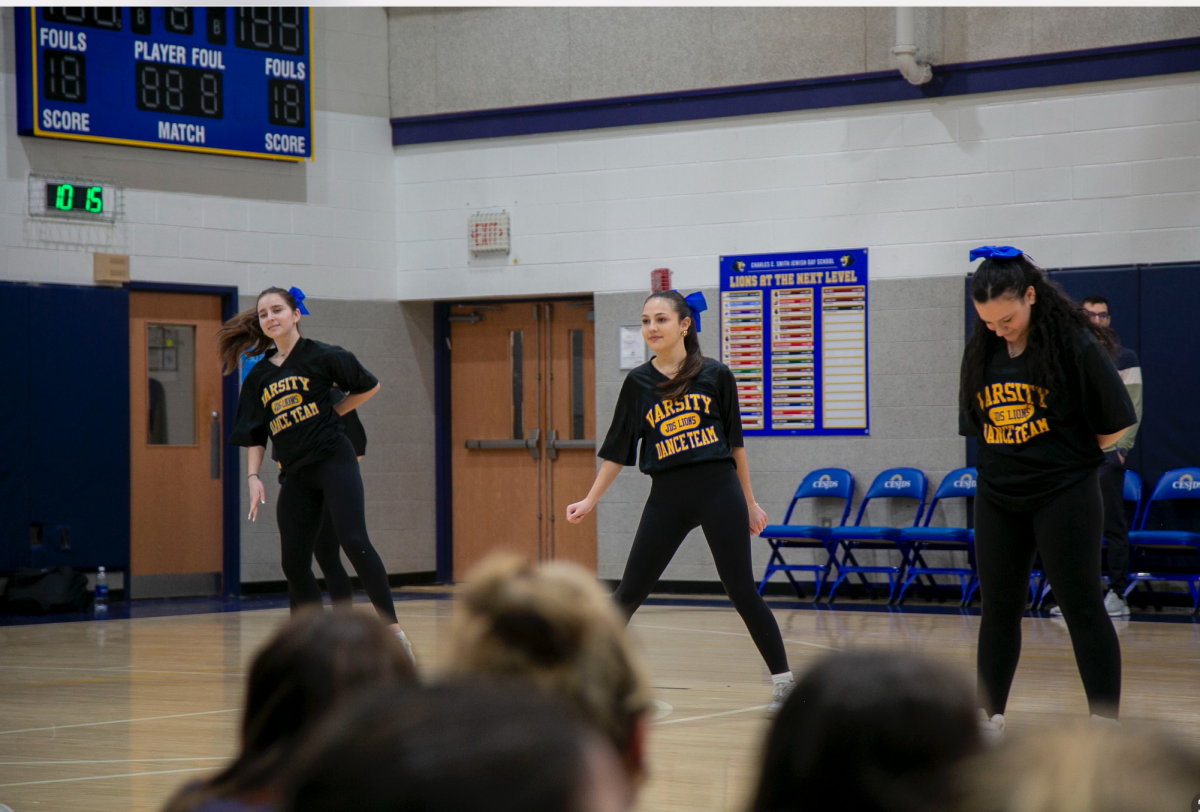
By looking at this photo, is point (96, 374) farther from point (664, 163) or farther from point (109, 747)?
point (109, 747)

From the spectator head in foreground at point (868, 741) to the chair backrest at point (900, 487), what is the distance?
845cm

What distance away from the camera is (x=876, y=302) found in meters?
9.50

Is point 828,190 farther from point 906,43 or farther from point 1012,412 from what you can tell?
point 1012,412

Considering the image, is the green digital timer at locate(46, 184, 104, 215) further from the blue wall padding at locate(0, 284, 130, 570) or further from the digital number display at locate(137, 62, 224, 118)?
the digital number display at locate(137, 62, 224, 118)

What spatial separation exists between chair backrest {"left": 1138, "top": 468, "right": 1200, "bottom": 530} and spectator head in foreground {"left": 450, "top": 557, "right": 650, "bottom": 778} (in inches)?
316

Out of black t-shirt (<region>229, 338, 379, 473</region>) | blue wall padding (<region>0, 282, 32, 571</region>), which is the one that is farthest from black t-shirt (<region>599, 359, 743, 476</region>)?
blue wall padding (<region>0, 282, 32, 571</region>)

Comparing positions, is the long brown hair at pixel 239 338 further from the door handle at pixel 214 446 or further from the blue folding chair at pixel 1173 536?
the blue folding chair at pixel 1173 536

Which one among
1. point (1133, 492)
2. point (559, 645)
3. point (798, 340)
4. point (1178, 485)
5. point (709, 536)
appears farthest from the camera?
point (798, 340)

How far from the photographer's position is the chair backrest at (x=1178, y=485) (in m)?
8.41

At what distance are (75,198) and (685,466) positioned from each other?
6108 millimetres

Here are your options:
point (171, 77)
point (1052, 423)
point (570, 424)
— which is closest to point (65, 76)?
point (171, 77)

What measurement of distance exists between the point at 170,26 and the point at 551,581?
9210mm

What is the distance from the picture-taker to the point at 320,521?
591 centimetres

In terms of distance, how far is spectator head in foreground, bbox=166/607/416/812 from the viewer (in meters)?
1.21
